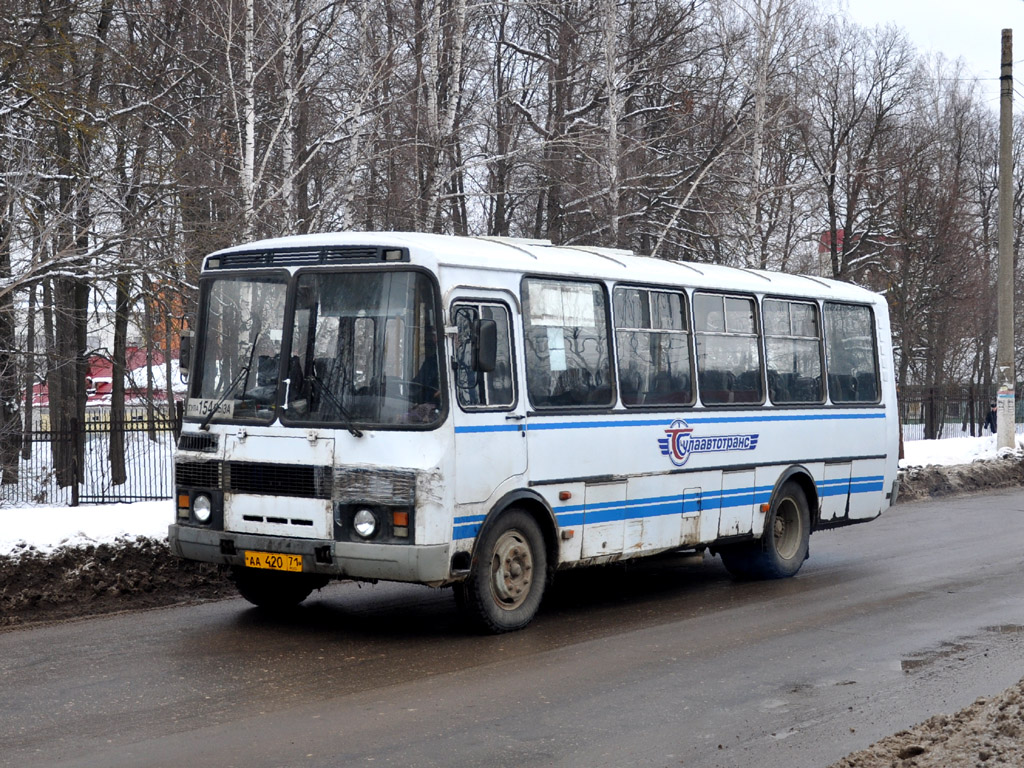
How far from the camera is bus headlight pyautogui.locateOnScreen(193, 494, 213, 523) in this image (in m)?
9.16

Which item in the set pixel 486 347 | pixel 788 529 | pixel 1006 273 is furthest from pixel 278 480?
pixel 1006 273

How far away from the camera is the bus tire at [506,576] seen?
8938 millimetres

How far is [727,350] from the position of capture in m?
11.7

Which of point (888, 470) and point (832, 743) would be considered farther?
point (888, 470)

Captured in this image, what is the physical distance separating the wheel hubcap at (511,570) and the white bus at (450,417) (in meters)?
0.02

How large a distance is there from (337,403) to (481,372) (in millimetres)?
1020

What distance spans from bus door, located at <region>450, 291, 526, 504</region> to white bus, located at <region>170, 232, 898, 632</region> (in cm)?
1

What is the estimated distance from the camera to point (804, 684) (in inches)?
304

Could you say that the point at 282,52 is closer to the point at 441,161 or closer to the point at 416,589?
the point at 441,161

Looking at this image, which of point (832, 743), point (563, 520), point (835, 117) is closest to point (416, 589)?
point (563, 520)

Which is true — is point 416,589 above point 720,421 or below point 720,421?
below

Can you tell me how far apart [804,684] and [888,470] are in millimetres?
6679

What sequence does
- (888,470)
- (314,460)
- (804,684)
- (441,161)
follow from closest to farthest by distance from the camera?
(804,684), (314,460), (888,470), (441,161)

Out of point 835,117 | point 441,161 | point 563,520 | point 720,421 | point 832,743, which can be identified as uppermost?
point 835,117
